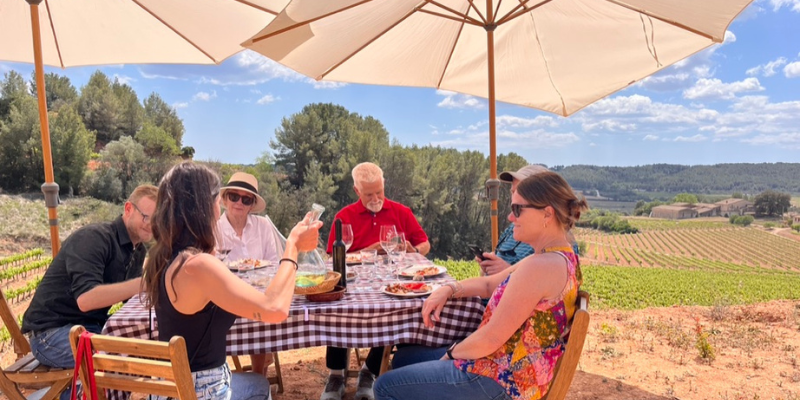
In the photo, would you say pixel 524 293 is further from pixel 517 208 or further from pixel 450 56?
pixel 450 56

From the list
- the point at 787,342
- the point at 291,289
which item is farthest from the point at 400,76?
the point at 787,342

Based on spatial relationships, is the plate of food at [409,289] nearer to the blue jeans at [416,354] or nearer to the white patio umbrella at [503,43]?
the blue jeans at [416,354]

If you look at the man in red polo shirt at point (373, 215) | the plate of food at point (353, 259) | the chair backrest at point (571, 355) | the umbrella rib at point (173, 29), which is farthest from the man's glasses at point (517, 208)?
the umbrella rib at point (173, 29)

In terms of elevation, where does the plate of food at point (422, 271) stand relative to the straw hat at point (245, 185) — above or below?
below

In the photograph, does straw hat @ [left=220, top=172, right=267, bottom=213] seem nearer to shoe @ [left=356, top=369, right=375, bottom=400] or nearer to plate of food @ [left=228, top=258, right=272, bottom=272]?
plate of food @ [left=228, top=258, right=272, bottom=272]

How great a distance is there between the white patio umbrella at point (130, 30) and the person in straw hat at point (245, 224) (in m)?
1.23

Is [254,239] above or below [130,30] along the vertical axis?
below

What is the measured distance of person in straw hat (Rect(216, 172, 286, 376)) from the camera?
12.2 feet

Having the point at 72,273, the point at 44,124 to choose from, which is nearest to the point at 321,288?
the point at 72,273

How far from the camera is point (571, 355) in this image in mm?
1842

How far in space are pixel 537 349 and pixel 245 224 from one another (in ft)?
8.70

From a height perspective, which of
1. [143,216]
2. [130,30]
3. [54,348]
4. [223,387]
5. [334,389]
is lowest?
[334,389]

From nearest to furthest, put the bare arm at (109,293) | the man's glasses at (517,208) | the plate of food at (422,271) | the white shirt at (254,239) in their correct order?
1. the man's glasses at (517,208)
2. the bare arm at (109,293)
3. the plate of food at (422,271)
4. the white shirt at (254,239)

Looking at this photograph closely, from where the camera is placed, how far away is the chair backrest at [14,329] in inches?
105
